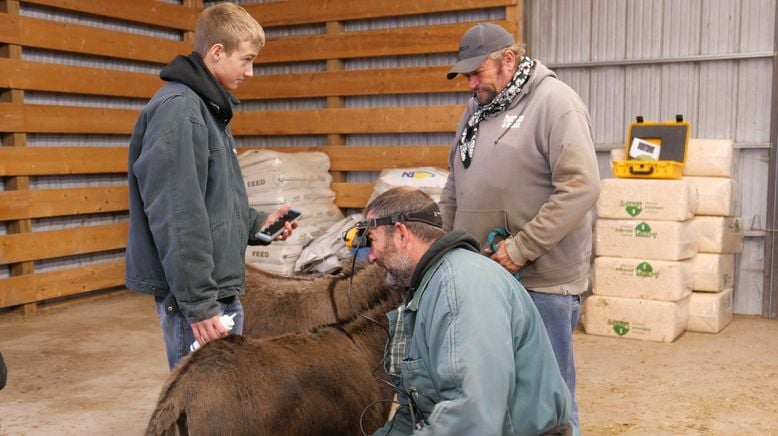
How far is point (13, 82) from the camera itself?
22.9 ft

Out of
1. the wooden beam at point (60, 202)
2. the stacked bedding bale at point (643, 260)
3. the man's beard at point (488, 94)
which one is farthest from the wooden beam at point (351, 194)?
the man's beard at point (488, 94)

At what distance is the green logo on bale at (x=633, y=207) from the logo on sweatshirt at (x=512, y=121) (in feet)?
11.2

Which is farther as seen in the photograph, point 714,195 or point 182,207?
point 714,195

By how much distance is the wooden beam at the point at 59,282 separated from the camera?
7000 mm

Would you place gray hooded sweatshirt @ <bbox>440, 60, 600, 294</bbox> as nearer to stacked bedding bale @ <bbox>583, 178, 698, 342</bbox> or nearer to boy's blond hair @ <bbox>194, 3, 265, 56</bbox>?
A: boy's blond hair @ <bbox>194, 3, 265, 56</bbox>

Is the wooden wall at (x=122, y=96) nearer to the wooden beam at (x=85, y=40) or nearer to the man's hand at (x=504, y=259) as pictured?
the wooden beam at (x=85, y=40)

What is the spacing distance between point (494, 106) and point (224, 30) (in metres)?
1.12

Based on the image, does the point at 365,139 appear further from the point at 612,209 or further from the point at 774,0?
the point at 774,0

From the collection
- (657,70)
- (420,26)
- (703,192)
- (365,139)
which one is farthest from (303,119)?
(703,192)

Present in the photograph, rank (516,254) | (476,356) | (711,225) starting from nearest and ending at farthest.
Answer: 1. (476,356)
2. (516,254)
3. (711,225)

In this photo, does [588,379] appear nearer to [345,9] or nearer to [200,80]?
[200,80]

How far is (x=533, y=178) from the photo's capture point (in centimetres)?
305

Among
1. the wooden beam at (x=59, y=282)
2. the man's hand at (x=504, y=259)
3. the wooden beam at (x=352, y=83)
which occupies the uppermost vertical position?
the wooden beam at (x=352, y=83)

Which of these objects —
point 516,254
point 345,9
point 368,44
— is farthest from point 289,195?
point 516,254
